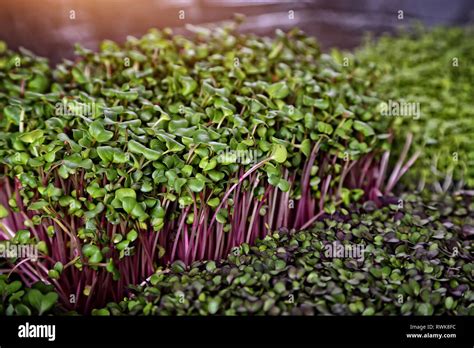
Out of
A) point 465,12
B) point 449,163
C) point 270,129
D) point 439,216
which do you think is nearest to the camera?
point 270,129

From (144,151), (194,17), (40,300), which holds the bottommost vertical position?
(40,300)

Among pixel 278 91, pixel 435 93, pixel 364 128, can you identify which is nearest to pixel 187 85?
pixel 278 91

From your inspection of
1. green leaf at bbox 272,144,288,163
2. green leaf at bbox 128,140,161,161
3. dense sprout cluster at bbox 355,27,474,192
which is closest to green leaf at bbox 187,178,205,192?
green leaf at bbox 128,140,161,161

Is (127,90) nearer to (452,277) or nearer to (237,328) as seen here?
(237,328)

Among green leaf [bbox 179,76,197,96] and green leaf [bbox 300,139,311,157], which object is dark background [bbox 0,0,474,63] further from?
green leaf [bbox 300,139,311,157]

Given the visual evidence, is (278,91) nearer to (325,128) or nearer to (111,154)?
(325,128)

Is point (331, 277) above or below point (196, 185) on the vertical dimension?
below

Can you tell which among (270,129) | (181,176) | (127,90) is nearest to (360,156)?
(270,129)
